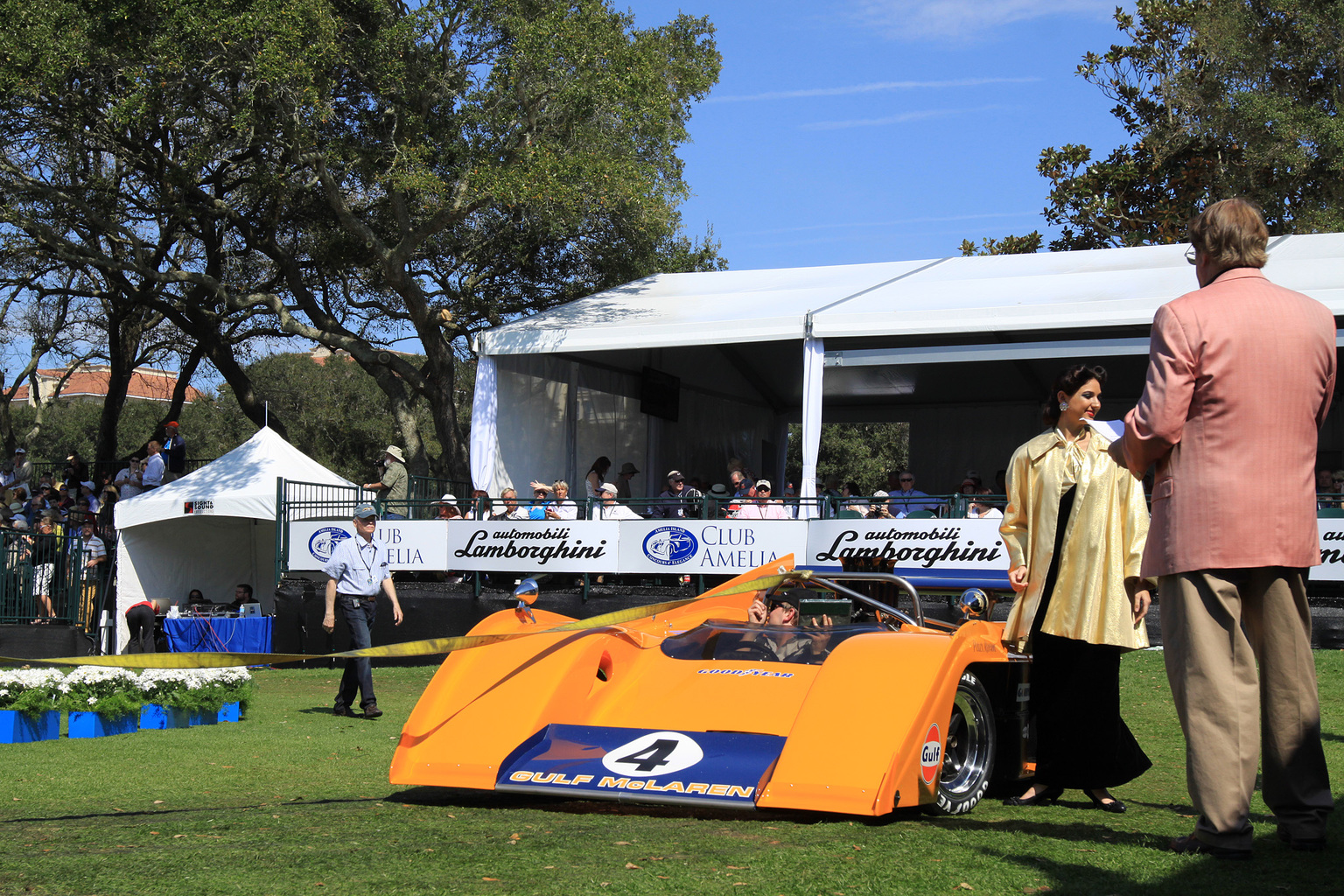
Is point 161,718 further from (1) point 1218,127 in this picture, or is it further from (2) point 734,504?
(1) point 1218,127

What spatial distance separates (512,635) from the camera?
17.4ft

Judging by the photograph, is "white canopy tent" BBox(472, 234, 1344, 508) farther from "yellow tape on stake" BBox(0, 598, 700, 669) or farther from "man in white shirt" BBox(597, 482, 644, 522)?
"yellow tape on stake" BBox(0, 598, 700, 669)

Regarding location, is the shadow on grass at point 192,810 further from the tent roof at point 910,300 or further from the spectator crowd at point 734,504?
the tent roof at point 910,300

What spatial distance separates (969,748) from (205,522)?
16.0 m

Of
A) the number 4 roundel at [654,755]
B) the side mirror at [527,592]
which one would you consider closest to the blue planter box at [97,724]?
the side mirror at [527,592]

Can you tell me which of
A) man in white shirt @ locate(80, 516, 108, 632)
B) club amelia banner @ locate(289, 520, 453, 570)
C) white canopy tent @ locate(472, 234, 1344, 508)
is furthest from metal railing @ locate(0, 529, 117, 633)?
white canopy tent @ locate(472, 234, 1344, 508)

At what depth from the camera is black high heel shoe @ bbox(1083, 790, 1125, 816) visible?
484 cm

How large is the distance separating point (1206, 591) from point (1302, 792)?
671 mm

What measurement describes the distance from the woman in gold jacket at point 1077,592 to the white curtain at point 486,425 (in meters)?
11.8

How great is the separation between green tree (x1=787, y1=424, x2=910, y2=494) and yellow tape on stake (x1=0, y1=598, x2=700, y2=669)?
38.2 meters

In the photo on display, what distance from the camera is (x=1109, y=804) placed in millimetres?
4898

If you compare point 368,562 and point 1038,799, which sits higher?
point 368,562

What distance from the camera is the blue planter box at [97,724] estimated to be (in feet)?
27.5

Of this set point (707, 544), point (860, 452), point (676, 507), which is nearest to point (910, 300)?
point (676, 507)
